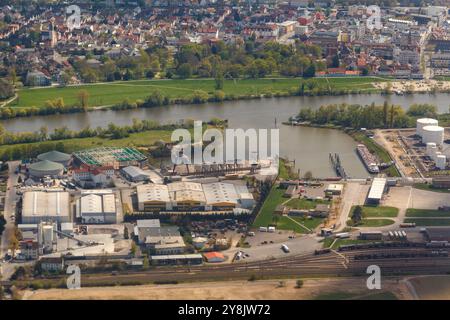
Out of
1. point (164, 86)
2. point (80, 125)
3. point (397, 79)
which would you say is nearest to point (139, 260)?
point (80, 125)

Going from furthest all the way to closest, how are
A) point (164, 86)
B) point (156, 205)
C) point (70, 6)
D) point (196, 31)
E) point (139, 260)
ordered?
point (70, 6) < point (196, 31) < point (164, 86) < point (156, 205) < point (139, 260)

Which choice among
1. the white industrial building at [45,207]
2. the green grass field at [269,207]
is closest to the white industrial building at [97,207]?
the white industrial building at [45,207]

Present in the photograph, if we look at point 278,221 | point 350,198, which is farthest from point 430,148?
point 278,221

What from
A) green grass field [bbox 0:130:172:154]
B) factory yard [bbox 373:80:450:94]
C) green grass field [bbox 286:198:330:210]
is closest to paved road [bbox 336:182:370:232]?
green grass field [bbox 286:198:330:210]

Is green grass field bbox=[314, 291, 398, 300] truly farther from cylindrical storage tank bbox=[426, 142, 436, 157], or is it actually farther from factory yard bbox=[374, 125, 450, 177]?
cylindrical storage tank bbox=[426, 142, 436, 157]

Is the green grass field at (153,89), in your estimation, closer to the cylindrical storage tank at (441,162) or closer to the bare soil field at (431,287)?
the cylindrical storage tank at (441,162)
